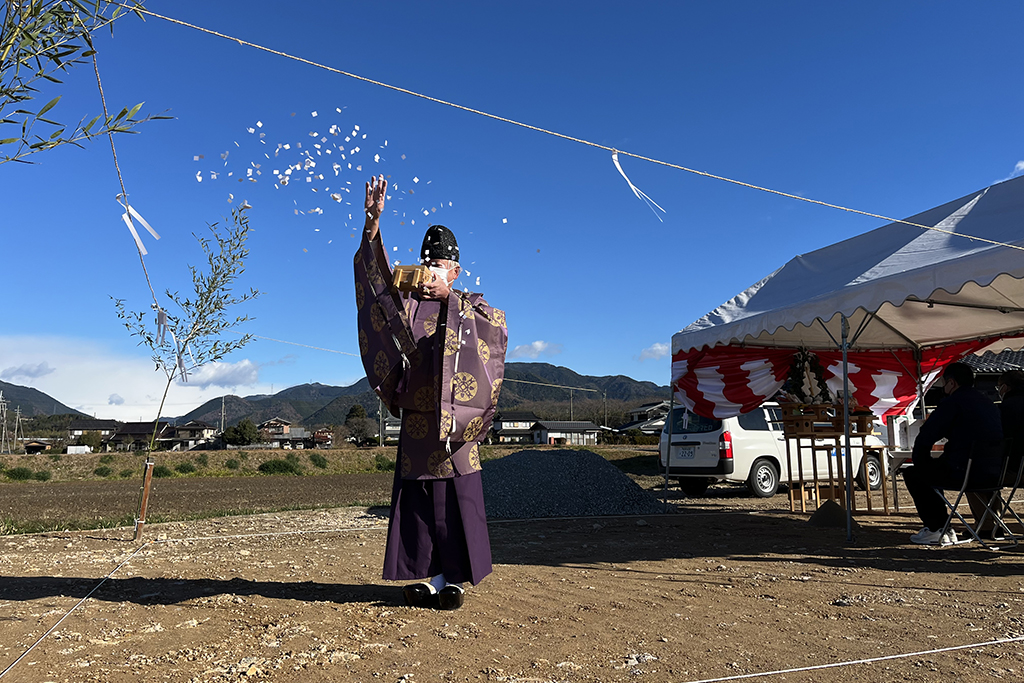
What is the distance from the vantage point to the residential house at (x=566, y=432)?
6134cm

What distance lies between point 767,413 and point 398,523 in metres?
8.22

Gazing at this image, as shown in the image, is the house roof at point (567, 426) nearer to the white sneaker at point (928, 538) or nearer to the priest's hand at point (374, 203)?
the white sneaker at point (928, 538)

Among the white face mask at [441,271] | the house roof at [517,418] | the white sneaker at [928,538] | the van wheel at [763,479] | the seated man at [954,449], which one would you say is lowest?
the white sneaker at [928,538]

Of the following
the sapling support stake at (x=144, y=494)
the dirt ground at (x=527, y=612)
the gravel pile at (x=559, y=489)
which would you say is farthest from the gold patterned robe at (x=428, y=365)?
the gravel pile at (x=559, y=489)

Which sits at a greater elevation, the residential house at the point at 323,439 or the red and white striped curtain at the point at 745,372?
the red and white striped curtain at the point at 745,372

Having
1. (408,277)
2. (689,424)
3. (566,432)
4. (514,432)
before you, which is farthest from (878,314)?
(514,432)

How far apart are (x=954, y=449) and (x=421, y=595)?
172 inches

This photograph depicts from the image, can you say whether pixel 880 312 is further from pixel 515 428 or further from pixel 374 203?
pixel 515 428

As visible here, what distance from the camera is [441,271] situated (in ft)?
11.0

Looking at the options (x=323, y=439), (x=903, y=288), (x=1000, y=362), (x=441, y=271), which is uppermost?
(x=1000, y=362)

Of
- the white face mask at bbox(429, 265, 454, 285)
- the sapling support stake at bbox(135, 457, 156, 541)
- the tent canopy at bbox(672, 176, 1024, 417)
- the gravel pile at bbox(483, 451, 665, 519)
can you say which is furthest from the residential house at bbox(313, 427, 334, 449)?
the white face mask at bbox(429, 265, 454, 285)

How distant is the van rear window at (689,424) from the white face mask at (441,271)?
7.29m

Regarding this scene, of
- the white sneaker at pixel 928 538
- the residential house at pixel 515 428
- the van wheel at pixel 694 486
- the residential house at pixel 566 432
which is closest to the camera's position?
the white sneaker at pixel 928 538

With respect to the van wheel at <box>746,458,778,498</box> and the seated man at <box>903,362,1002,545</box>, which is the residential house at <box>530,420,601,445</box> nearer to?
the van wheel at <box>746,458,778,498</box>
